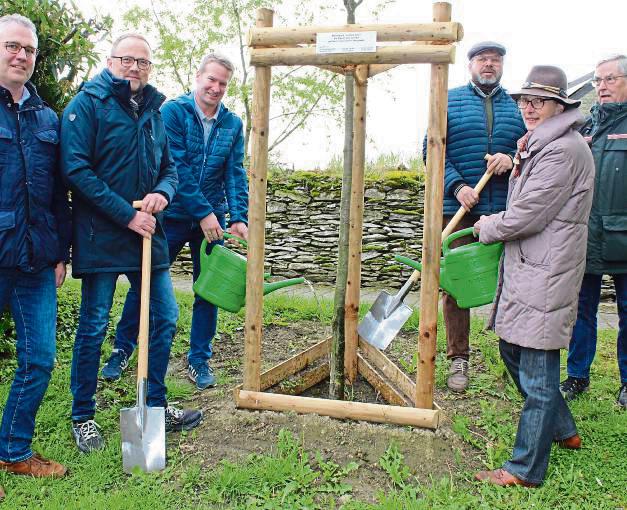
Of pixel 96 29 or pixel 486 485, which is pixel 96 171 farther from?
pixel 486 485

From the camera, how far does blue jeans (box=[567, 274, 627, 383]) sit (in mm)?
4094

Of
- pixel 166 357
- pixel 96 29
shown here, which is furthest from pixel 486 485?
pixel 96 29

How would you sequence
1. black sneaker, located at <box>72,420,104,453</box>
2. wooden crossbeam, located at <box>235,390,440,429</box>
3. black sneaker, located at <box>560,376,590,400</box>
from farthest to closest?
black sneaker, located at <box>560,376,590,400</box>
wooden crossbeam, located at <box>235,390,440,429</box>
black sneaker, located at <box>72,420,104,453</box>

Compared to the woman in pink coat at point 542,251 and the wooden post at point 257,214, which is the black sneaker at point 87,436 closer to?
the wooden post at point 257,214

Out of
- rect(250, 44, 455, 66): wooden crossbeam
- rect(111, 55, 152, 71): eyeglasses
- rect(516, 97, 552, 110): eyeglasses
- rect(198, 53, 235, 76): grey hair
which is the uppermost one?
rect(198, 53, 235, 76): grey hair

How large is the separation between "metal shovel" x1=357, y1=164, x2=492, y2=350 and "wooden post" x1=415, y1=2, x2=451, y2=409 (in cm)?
31

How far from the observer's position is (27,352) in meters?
3.03

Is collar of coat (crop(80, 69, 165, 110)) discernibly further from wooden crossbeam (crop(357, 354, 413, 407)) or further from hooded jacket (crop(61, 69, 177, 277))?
wooden crossbeam (crop(357, 354, 413, 407))

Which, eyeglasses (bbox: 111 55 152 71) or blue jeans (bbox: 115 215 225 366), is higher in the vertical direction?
eyeglasses (bbox: 111 55 152 71)

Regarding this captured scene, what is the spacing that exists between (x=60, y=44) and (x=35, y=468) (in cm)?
282

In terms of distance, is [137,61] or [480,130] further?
[480,130]

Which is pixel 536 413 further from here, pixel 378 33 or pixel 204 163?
pixel 204 163

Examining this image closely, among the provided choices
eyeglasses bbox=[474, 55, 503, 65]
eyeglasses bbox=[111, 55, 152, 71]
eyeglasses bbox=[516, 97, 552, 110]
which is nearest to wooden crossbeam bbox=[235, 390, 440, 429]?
eyeglasses bbox=[516, 97, 552, 110]

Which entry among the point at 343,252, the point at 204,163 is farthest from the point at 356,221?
the point at 204,163
